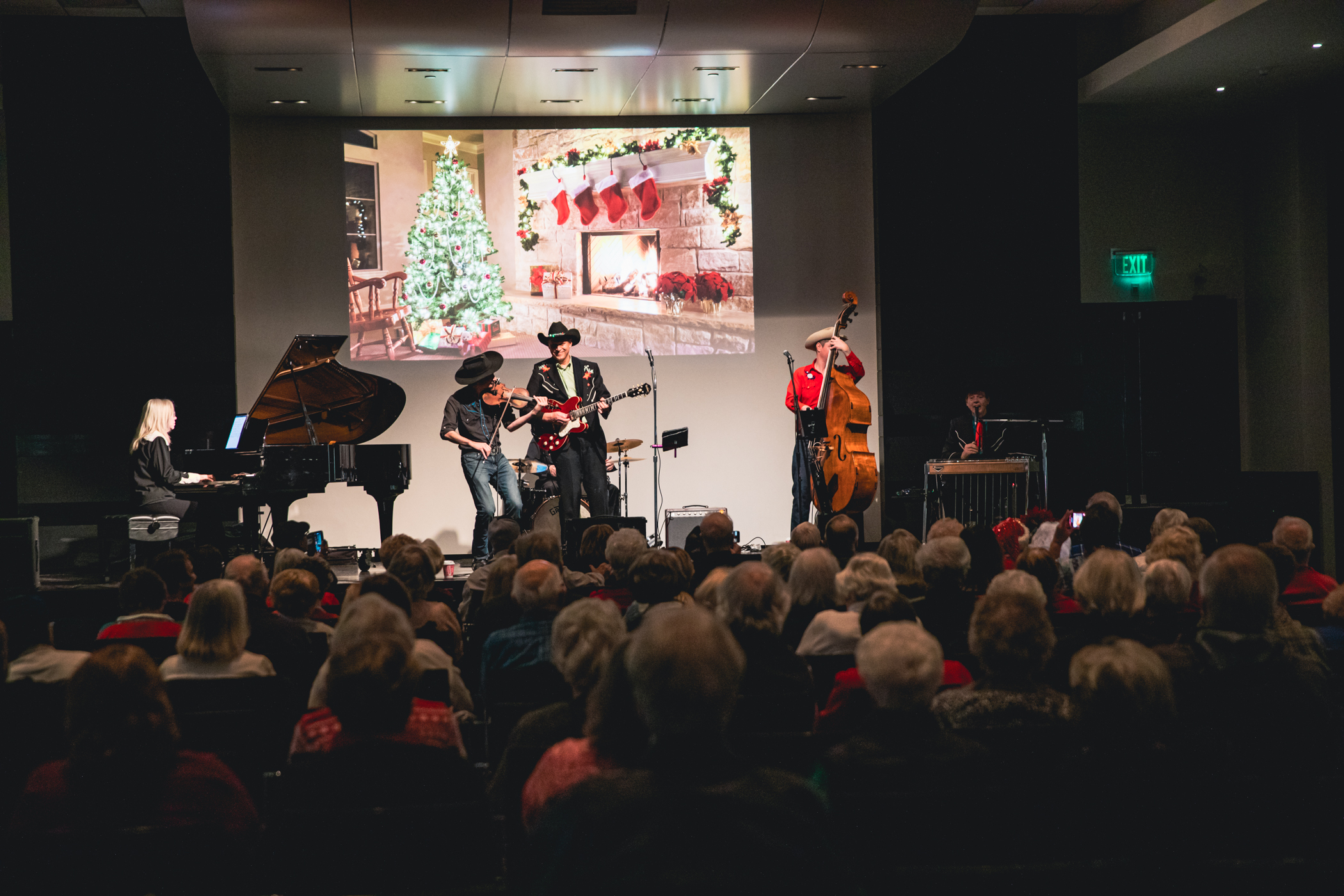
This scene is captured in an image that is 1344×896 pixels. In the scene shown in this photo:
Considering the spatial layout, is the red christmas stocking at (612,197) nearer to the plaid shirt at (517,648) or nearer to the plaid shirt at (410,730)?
the plaid shirt at (517,648)

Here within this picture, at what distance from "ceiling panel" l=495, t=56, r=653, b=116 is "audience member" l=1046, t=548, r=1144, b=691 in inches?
247

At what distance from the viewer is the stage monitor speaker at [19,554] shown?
24.9 ft

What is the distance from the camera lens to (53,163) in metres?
9.10

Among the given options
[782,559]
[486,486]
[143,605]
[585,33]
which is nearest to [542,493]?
[486,486]

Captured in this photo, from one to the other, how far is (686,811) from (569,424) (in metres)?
6.94

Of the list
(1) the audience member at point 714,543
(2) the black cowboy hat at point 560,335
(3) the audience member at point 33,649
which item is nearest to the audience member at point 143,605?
(3) the audience member at point 33,649

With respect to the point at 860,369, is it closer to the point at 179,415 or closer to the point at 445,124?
the point at 445,124

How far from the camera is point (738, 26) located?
8031 millimetres

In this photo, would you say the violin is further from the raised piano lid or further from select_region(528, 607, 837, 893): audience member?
select_region(528, 607, 837, 893): audience member

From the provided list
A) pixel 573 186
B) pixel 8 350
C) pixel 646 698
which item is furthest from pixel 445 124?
pixel 646 698

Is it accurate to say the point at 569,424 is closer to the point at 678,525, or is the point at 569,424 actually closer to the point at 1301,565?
the point at 678,525

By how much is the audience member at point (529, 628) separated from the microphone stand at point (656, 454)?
523cm

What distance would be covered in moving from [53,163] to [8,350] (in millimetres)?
1548

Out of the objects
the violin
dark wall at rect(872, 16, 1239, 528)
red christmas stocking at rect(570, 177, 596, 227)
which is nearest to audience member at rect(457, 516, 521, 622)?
the violin
